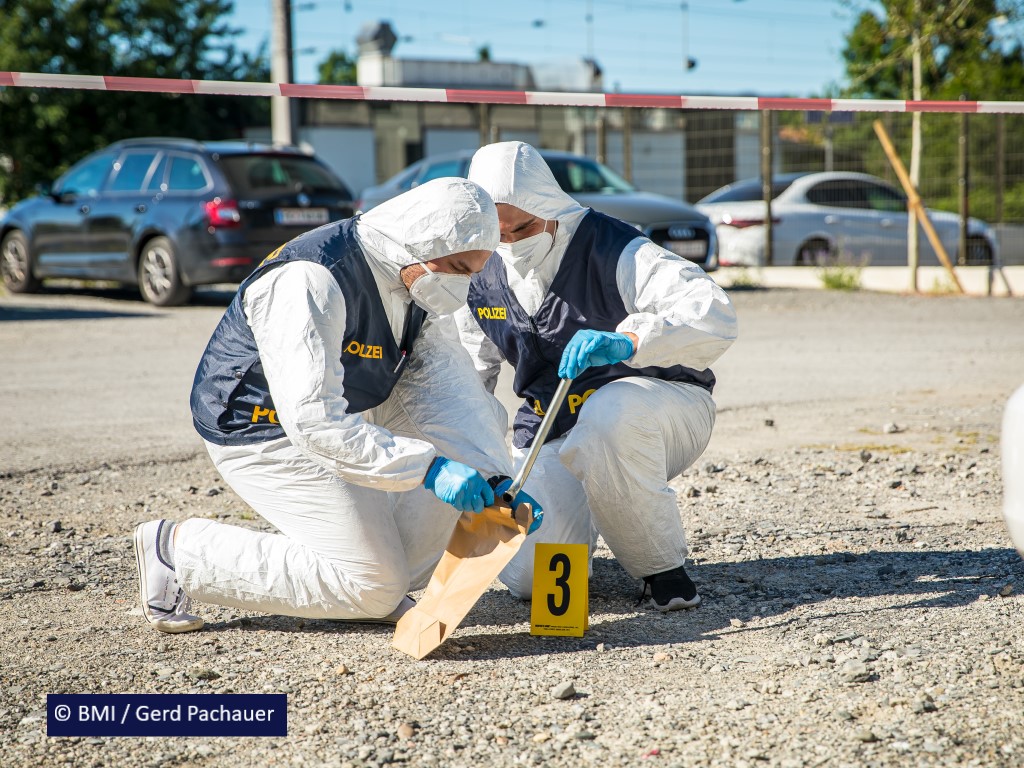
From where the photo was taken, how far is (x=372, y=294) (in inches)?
136

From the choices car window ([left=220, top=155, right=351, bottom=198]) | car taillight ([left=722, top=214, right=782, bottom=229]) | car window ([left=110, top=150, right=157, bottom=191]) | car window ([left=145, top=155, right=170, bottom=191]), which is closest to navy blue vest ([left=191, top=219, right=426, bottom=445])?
car window ([left=220, top=155, right=351, bottom=198])

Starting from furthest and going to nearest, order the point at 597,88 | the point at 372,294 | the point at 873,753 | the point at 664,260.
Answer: the point at 597,88 → the point at 664,260 → the point at 372,294 → the point at 873,753

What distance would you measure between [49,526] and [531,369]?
203cm

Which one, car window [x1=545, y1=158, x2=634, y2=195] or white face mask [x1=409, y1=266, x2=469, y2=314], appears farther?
car window [x1=545, y1=158, x2=634, y2=195]

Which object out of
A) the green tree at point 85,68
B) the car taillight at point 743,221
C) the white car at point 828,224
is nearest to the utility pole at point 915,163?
the white car at point 828,224

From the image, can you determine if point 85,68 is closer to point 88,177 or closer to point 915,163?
point 88,177

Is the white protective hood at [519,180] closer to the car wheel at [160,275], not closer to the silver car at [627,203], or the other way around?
the car wheel at [160,275]

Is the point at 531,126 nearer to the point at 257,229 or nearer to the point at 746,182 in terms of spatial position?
the point at 746,182

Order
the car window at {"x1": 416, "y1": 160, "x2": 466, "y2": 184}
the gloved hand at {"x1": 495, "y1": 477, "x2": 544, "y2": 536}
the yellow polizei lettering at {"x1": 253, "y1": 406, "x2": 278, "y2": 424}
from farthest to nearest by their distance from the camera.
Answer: the car window at {"x1": 416, "y1": 160, "x2": 466, "y2": 184} → the yellow polizei lettering at {"x1": 253, "y1": 406, "x2": 278, "y2": 424} → the gloved hand at {"x1": 495, "y1": 477, "x2": 544, "y2": 536}

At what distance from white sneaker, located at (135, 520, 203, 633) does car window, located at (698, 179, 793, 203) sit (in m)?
13.1

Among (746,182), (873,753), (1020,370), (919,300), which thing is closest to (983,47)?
(746,182)

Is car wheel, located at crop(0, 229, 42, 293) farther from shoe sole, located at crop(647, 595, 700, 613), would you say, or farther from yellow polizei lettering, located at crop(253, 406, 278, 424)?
shoe sole, located at crop(647, 595, 700, 613)

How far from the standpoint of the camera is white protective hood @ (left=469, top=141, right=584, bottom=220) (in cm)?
372

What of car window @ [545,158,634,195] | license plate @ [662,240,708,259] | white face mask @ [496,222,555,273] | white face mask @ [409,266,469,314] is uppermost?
car window @ [545,158,634,195]
